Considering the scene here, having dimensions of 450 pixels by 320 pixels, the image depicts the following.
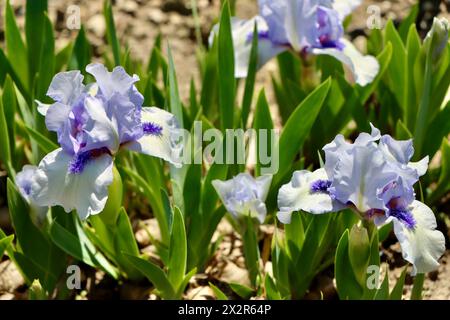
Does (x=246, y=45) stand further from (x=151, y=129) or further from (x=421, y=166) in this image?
(x=421, y=166)

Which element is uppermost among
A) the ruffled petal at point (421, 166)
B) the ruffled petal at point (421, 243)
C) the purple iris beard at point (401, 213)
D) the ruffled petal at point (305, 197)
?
the ruffled petal at point (421, 166)

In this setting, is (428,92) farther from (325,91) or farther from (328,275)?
(328,275)

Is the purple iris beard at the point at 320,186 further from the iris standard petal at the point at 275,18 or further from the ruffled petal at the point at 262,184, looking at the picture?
the iris standard petal at the point at 275,18

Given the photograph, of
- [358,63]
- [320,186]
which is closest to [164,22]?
[358,63]

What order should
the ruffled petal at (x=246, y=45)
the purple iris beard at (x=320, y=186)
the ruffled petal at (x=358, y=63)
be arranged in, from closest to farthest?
the purple iris beard at (x=320, y=186) < the ruffled petal at (x=358, y=63) < the ruffled petal at (x=246, y=45)

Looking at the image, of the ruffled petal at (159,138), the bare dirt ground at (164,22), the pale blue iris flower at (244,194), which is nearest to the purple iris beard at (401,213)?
the pale blue iris flower at (244,194)

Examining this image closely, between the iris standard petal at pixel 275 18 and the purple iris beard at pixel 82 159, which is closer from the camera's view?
the purple iris beard at pixel 82 159

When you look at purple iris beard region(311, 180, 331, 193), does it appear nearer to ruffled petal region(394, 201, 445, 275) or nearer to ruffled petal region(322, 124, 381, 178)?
ruffled petal region(322, 124, 381, 178)
